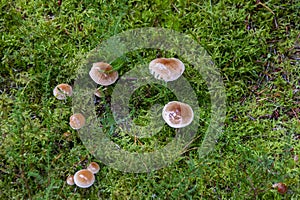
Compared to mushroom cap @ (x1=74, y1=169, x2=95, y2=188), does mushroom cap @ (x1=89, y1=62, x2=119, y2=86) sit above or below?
above

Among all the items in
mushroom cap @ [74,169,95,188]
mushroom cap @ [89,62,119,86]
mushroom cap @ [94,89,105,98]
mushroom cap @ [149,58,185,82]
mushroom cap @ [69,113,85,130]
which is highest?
mushroom cap @ [149,58,185,82]

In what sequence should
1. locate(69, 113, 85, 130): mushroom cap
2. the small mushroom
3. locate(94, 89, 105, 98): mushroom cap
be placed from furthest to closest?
locate(94, 89, 105, 98): mushroom cap < locate(69, 113, 85, 130): mushroom cap < the small mushroom

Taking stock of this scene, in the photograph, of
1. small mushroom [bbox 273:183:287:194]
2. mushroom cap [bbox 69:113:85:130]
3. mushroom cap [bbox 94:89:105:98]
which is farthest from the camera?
mushroom cap [bbox 94:89:105:98]

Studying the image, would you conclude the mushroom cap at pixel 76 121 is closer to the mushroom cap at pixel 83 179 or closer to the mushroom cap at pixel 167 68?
the mushroom cap at pixel 83 179

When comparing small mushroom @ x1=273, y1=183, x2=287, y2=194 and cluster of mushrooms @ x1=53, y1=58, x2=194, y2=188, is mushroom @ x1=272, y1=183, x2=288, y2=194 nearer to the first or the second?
small mushroom @ x1=273, y1=183, x2=287, y2=194

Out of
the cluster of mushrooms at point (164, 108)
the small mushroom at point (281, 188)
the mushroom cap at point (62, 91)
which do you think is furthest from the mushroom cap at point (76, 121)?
the small mushroom at point (281, 188)

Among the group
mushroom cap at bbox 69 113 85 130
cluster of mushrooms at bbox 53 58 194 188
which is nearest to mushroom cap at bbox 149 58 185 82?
A: cluster of mushrooms at bbox 53 58 194 188

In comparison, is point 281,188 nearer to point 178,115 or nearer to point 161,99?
point 178,115
